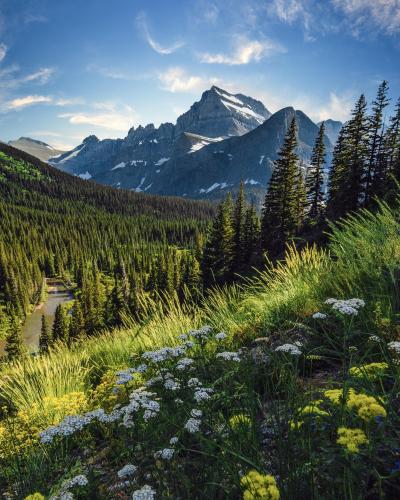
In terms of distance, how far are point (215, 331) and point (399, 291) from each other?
2741mm

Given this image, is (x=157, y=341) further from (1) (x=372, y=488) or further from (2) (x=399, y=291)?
(1) (x=372, y=488)

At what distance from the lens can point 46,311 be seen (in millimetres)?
91312

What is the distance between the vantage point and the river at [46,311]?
237 feet

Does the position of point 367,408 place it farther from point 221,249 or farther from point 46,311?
point 46,311

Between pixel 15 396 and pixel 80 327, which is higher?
pixel 15 396

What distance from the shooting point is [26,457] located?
9.24 feet

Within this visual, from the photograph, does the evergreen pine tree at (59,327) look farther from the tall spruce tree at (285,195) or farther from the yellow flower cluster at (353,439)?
the yellow flower cluster at (353,439)

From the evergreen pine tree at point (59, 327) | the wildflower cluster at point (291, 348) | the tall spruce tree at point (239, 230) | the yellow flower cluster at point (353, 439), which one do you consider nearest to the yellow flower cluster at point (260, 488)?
the yellow flower cluster at point (353, 439)

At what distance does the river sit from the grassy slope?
62.5 m

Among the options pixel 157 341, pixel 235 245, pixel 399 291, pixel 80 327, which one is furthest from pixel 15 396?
pixel 80 327

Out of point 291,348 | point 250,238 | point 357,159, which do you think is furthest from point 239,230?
point 291,348

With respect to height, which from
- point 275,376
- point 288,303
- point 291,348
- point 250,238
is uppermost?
point 291,348

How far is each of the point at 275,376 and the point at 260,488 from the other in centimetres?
202

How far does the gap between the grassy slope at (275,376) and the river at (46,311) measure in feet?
205
